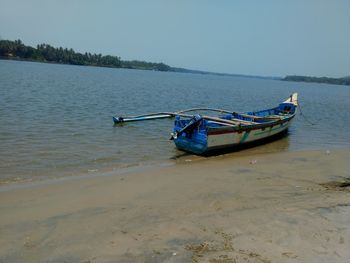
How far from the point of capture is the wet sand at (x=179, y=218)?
5.70 metres

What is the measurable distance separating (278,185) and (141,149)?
6959mm

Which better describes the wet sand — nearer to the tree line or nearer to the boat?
the boat

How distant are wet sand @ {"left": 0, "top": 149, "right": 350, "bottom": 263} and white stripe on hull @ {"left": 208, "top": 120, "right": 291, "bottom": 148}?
10.5 feet

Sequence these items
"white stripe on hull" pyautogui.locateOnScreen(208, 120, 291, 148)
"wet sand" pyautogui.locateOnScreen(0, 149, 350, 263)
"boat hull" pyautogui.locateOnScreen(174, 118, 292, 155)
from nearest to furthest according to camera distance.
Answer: "wet sand" pyautogui.locateOnScreen(0, 149, 350, 263)
"boat hull" pyautogui.locateOnScreen(174, 118, 292, 155)
"white stripe on hull" pyautogui.locateOnScreen(208, 120, 291, 148)

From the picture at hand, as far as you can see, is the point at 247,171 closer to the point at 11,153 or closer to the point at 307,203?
the point at 307,203

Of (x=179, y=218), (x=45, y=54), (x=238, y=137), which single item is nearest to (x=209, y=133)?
(x=238, y=137)

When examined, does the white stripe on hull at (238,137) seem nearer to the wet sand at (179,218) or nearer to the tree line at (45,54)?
the wet sand at (179,218)

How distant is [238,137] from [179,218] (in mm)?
9422

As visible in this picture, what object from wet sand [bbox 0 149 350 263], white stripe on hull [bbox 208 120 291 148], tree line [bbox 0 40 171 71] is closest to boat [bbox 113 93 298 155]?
white stripe on hull [bbox 208 120 291 148]

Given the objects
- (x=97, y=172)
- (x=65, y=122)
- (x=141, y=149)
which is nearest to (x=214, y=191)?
(x=97, y=172)

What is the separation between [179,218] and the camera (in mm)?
7195

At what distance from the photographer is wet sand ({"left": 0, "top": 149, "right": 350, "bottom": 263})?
5.70 m

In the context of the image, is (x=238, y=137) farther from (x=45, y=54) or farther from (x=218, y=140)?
(x=45, y=54)

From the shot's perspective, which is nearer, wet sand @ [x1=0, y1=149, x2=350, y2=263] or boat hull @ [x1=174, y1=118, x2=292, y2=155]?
wet sand @ [x1=0, y1=149, x2=350, y2=263]
